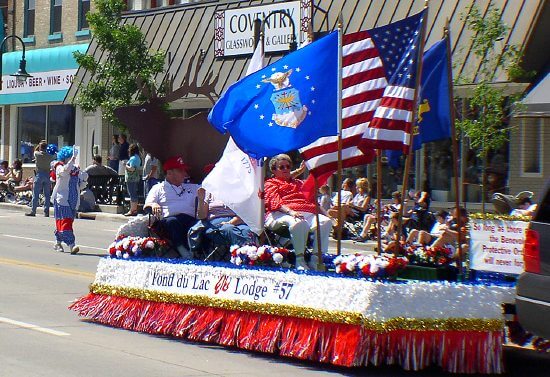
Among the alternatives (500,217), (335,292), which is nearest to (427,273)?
(500,217)

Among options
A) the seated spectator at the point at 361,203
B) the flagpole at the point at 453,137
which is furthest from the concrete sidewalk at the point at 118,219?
the flagpole at the point at 453,137

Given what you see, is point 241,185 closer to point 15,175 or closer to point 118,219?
point 118,219

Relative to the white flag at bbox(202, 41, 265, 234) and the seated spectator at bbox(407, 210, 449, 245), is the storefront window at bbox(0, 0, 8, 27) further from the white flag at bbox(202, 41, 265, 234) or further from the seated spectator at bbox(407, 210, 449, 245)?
the white flag at bbox(202, 41, 265, 234)

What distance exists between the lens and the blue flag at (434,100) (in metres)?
9.80

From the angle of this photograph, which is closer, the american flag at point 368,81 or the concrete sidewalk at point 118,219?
the american flag at point 368,81

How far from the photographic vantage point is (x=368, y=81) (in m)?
9.63

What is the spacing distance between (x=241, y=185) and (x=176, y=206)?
0.96m

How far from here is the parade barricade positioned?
8.23 meters

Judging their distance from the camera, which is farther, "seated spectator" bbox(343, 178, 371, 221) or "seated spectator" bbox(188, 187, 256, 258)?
"seated spectator" bbox(343, 178, 371, 221)

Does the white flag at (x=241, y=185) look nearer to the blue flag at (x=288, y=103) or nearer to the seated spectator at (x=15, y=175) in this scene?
the blue flag at (x=288, y=103)

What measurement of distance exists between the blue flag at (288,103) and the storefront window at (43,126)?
30.9 metres

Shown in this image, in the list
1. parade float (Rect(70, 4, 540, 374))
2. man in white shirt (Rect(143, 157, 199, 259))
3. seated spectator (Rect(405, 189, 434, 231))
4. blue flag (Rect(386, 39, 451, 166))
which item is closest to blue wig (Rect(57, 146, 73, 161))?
seated spectator (Rect(405, 189, 434, 231))

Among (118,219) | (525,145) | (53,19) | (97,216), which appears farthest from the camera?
(53,19)

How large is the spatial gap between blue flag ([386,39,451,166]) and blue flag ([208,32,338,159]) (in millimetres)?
1003
